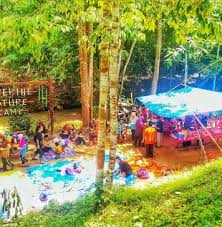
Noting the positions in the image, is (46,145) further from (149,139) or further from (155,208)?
(155,208)

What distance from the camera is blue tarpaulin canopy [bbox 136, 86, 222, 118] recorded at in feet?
39.2

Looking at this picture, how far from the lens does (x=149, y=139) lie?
1173cm

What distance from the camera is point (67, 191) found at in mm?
9594

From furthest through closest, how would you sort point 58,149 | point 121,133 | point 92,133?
point 121,133
point 92,133
point 58,149

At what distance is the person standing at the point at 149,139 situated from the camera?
11.7 m

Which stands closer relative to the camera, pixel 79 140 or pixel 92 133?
pixel 79 140

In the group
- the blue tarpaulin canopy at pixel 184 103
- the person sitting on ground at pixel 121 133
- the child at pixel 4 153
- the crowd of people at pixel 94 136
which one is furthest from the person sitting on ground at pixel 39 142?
the blue tarpaulin canopy at pixel 184 103

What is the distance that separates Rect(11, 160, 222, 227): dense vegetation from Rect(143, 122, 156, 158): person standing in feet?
13.0

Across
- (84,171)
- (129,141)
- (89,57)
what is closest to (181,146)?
(129,141)

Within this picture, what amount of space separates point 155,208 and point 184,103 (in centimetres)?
658

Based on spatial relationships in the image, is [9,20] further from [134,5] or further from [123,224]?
[123,224]

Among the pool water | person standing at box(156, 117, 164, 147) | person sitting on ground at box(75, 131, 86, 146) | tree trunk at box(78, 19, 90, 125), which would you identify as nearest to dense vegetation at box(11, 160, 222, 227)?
the pool water

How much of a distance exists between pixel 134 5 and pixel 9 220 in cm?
481

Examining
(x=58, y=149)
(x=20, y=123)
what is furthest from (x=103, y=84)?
(x=20, y=123)
